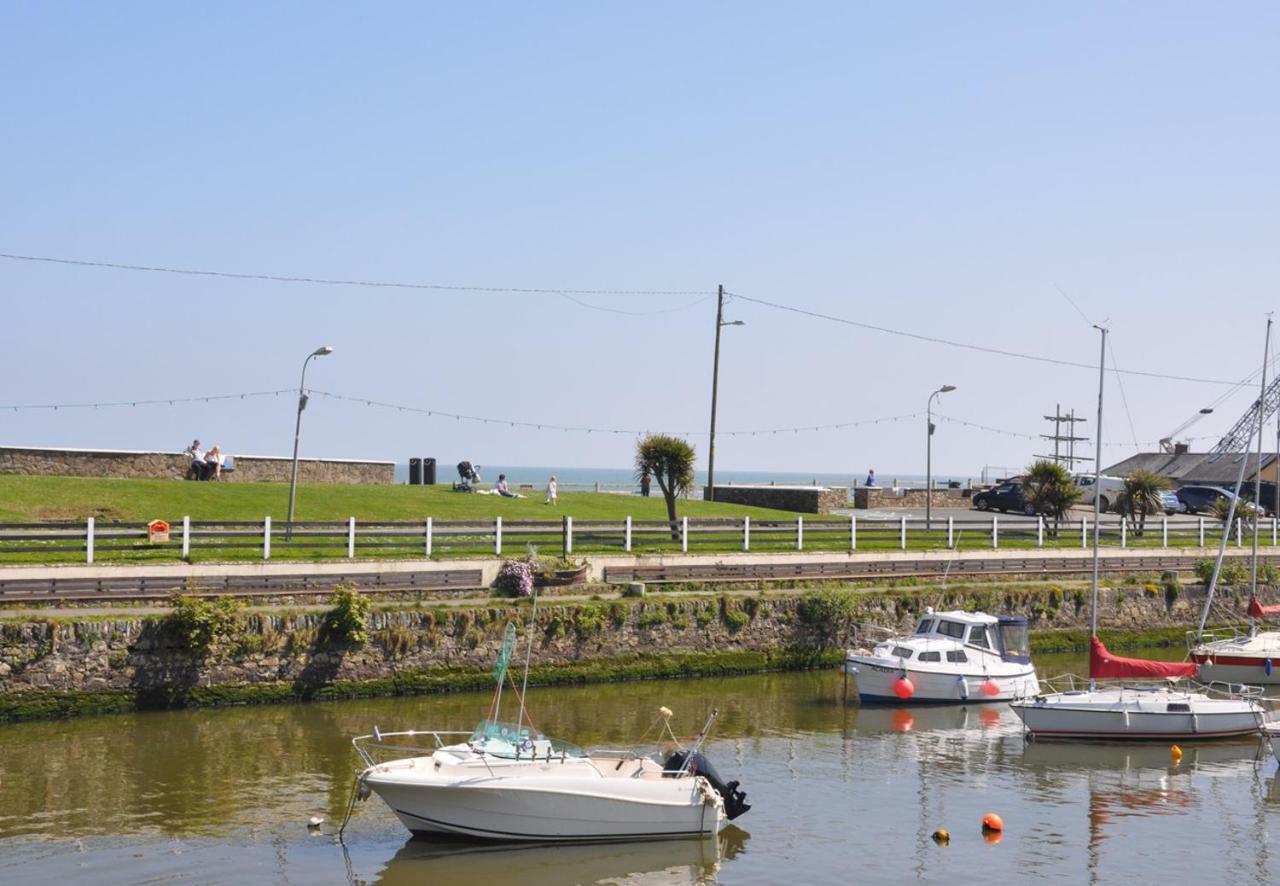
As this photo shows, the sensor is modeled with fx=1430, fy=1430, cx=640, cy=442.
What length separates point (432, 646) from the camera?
3522 cm

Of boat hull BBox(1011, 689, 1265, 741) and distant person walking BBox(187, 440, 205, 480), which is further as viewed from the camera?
distant person walking BBox(187, 440, 205, 480)

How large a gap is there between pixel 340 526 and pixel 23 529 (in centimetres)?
817

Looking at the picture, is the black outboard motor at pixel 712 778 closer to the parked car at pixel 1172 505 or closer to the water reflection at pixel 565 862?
the water reflection at pixel 565 862

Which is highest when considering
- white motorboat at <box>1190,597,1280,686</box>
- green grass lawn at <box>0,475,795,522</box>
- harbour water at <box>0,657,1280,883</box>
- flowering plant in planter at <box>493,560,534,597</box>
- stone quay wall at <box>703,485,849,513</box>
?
stone quay wall at <box>703,485,849,513</box>

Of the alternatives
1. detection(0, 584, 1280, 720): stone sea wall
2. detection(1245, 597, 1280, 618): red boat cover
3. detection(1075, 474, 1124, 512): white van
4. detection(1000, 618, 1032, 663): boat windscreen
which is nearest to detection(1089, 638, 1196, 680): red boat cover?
detection(1000, 618, 1032, 663): boat windscreen

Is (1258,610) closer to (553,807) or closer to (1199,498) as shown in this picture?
(553,807)

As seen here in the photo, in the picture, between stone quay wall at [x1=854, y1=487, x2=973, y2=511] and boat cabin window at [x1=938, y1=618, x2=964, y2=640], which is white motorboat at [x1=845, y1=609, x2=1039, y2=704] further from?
stone quay wall at [x1=854, y1=487, x2=973, y2=511]

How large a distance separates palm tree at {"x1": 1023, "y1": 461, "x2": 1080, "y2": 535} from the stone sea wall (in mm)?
12770

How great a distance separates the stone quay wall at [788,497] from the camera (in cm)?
6862

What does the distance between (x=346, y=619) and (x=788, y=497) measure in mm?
38132

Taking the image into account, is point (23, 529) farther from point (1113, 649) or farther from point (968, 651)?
point (1113, 649)

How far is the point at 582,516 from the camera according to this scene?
54031mm

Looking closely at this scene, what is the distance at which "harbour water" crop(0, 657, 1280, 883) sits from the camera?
849 inches

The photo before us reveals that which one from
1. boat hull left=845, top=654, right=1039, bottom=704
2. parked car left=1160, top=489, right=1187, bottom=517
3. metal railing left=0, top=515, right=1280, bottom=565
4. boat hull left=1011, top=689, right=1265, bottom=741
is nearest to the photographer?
boat hull left=1011, top=689, right=1265, bottom=741
